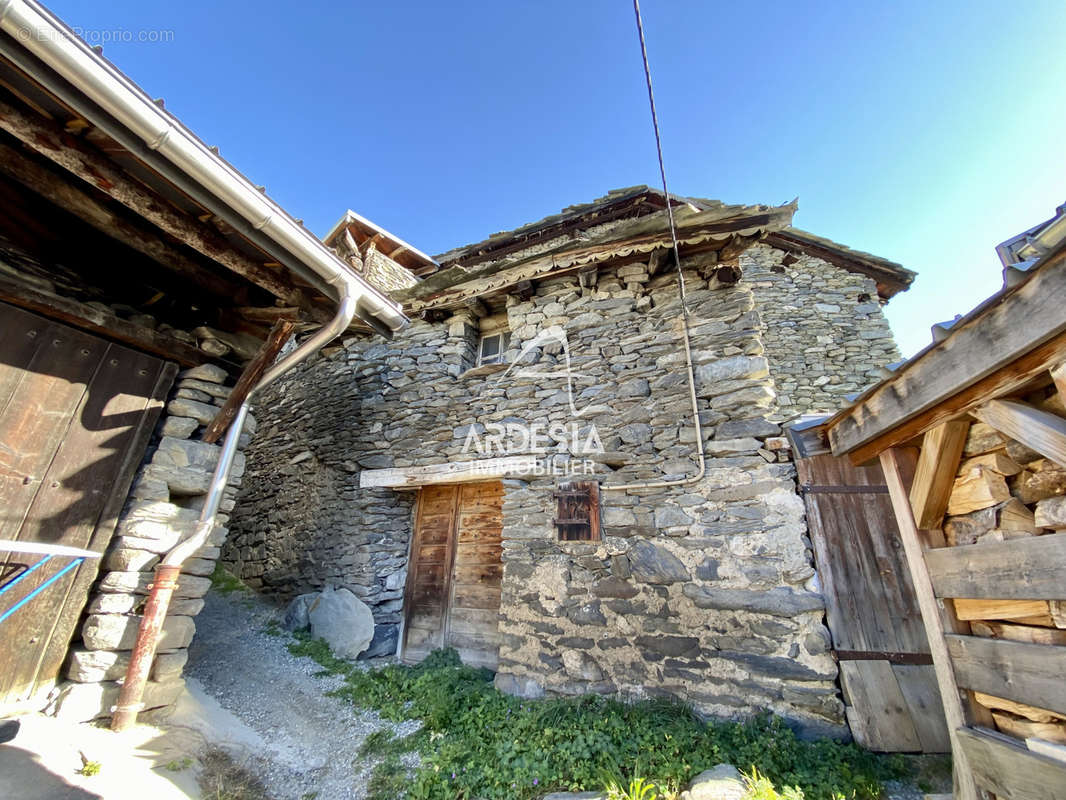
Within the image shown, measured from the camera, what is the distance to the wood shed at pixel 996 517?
4.61 feet

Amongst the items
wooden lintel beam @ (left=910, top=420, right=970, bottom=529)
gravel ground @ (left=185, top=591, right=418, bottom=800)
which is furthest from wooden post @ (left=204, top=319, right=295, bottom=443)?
wooden lintel beam @ (left=910, top=420, right=970, bottom=529)

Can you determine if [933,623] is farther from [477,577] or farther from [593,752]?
[477,577]

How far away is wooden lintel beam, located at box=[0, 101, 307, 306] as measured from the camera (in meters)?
1.96

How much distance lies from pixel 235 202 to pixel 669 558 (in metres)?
3.75

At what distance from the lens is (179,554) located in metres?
2.53

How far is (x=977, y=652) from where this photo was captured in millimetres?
1690

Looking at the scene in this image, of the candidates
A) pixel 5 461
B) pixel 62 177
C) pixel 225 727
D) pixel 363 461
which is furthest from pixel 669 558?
pixel 62 177

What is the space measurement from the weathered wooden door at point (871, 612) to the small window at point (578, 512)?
164 centimetres

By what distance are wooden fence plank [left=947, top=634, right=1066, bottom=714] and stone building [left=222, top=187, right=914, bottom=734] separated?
129 centimetres

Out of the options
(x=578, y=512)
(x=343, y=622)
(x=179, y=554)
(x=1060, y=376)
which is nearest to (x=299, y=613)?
(x=343, y=622)

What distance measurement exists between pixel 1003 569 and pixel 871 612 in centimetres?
170

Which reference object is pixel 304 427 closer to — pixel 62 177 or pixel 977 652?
pixel 62 177

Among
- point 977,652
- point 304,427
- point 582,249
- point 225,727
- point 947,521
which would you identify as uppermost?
point 582,249

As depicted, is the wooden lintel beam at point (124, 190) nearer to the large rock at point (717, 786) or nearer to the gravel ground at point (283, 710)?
the gravel ground at point (283, 710)
